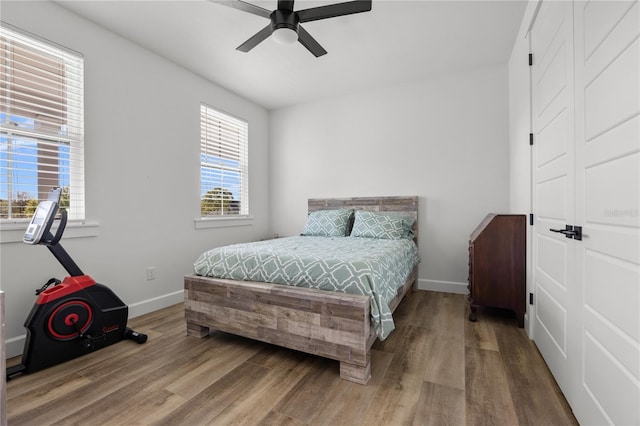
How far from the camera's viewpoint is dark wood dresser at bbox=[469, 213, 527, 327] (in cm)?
237

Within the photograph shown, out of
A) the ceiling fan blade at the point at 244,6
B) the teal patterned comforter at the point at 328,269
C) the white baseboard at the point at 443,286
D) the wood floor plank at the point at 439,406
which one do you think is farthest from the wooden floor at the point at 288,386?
the ceiling fan blade at the point at 244,6

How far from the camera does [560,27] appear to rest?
5.32 ft

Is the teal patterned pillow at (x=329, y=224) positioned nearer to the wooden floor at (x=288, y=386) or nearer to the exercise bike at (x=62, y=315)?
the wooden floor at (x=288, y=386)

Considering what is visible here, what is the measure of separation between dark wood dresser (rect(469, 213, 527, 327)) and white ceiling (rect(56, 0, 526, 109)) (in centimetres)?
171

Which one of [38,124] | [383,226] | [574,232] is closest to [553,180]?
[574,232]

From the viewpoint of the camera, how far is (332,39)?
2.67 m

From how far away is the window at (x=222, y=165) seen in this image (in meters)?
3.50

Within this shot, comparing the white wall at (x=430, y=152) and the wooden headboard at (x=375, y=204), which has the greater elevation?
the white wall at (x=430, y=152)

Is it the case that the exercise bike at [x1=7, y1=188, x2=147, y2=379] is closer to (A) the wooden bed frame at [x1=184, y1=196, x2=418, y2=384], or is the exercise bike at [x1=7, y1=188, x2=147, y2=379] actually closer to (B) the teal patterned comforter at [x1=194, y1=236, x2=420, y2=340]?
(A) the wooden bed frame at [x1=184, y1=196, x2=418, y2=384]

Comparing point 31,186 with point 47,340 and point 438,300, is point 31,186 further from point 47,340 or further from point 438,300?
point 438,300

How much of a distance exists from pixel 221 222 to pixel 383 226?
6.67 ft

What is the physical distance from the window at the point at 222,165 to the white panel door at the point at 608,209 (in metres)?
3.40

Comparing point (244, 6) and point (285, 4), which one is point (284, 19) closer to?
point (285, 4)

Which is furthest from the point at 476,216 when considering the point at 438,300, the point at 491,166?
the point at 438,300
